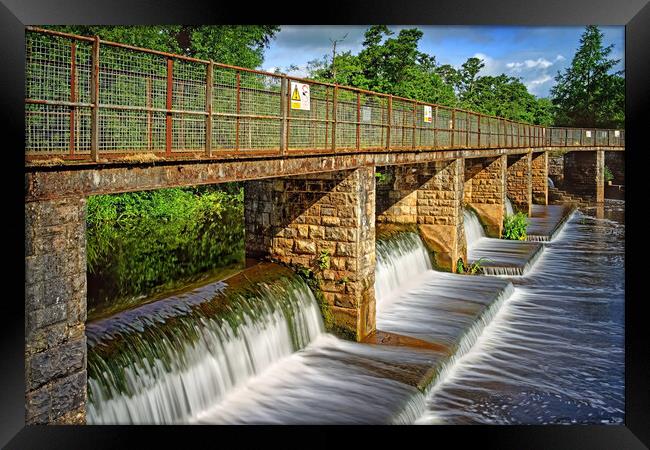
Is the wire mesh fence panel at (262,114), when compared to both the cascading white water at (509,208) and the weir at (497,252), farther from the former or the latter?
the cascading white water at (509,208)

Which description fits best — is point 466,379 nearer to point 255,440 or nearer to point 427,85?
point 255,440

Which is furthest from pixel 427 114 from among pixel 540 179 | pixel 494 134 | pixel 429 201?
pixel 540 179

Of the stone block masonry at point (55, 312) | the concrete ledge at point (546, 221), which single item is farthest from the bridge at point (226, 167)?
the concrete ledge at point (546, 221)

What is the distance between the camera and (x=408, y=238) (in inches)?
736

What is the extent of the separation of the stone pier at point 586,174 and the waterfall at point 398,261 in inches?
1129

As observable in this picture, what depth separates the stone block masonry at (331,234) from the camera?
12.5 m

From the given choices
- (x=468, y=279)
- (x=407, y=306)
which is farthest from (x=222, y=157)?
(x=468, y=279)

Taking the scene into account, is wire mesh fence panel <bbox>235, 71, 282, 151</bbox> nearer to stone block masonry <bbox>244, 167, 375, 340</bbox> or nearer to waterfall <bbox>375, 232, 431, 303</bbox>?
stone block masonry <bbox>244, 167, 375, 340</bbox>

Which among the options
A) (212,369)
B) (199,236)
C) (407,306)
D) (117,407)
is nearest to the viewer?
(117,407)

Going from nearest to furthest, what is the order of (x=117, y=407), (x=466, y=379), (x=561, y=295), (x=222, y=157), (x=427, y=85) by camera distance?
(x=117, y=407)
(x=222, y=157)
(x=466, y=379)
(x=561, y=295)
(x=427, y=85)

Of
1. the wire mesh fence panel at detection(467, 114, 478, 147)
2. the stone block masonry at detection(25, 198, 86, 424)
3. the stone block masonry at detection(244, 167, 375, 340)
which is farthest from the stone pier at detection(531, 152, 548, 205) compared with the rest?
the stone block masonry at detection(25, 198, 86, 424)

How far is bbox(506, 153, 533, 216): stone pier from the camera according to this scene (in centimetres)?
3309

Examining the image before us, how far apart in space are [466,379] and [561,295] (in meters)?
7.54

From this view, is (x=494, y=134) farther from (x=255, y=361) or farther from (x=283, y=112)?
(x=255, y=361)
